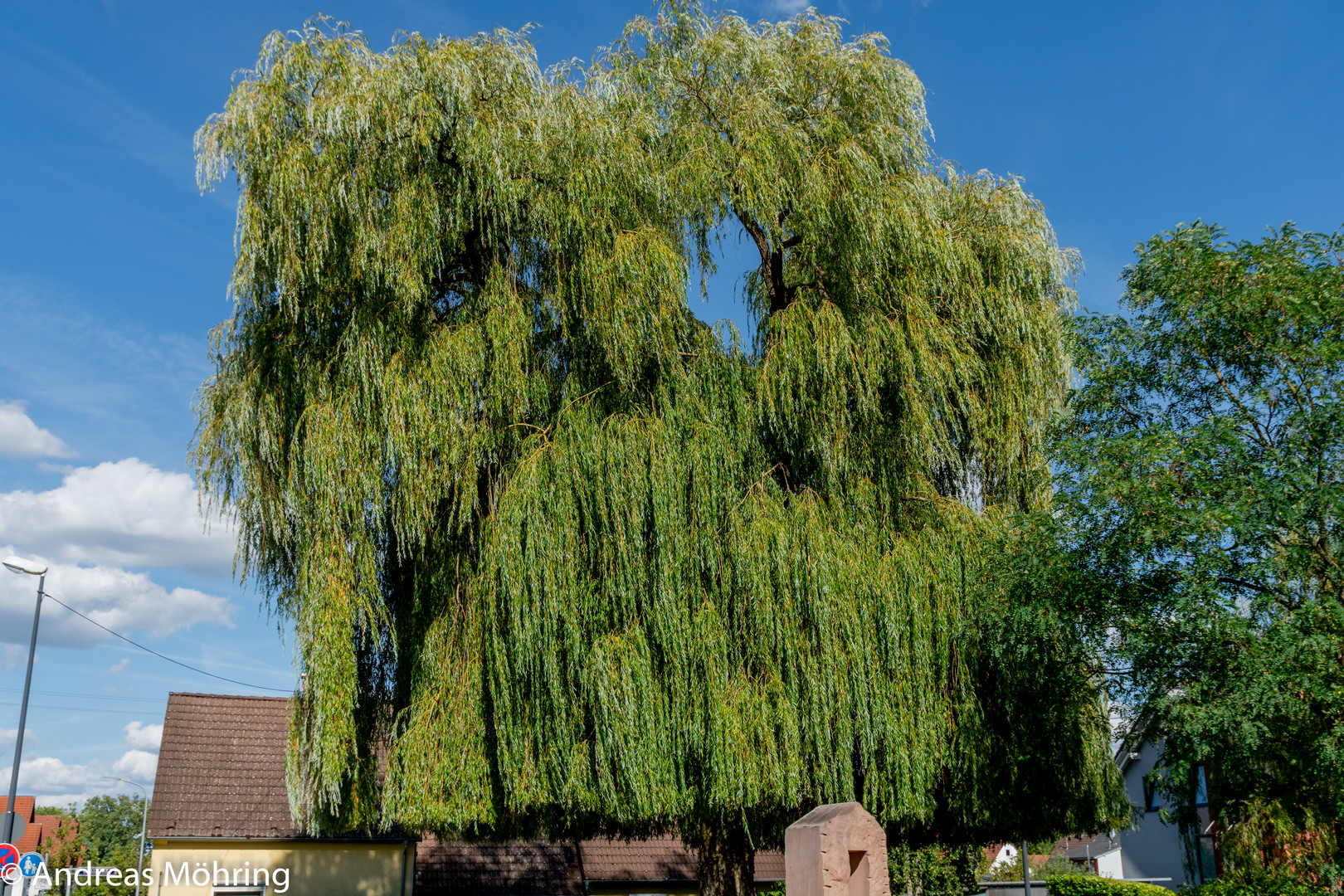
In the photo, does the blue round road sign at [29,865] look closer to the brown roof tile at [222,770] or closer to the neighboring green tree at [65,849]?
the brown roof tile at [222,770]

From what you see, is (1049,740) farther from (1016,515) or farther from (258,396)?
(258,396)

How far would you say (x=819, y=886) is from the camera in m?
6.53

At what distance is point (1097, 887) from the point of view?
875 inches

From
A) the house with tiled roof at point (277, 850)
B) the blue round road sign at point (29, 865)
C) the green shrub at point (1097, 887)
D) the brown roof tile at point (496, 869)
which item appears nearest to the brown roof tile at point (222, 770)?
the house with tiled roof at point (277, 850)

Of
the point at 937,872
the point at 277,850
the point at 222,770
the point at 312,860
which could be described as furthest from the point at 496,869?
the point at 937,872

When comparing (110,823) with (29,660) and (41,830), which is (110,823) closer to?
(41,830)

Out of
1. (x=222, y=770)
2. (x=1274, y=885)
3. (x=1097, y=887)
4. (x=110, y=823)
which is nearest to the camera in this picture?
(x=1274, y=885)

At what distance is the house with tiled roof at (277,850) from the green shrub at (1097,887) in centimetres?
768

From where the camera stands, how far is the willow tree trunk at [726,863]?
1126cm

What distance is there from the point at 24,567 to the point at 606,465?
11.2 metres

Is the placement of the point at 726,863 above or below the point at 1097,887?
above

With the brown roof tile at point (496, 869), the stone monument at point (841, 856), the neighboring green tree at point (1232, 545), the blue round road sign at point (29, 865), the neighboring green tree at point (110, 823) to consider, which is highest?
the neighboring green tree at point (1232, 545)

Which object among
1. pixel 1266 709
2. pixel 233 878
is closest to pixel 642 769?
pixel 1266 709

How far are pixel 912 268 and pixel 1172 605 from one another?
16.7 feet
